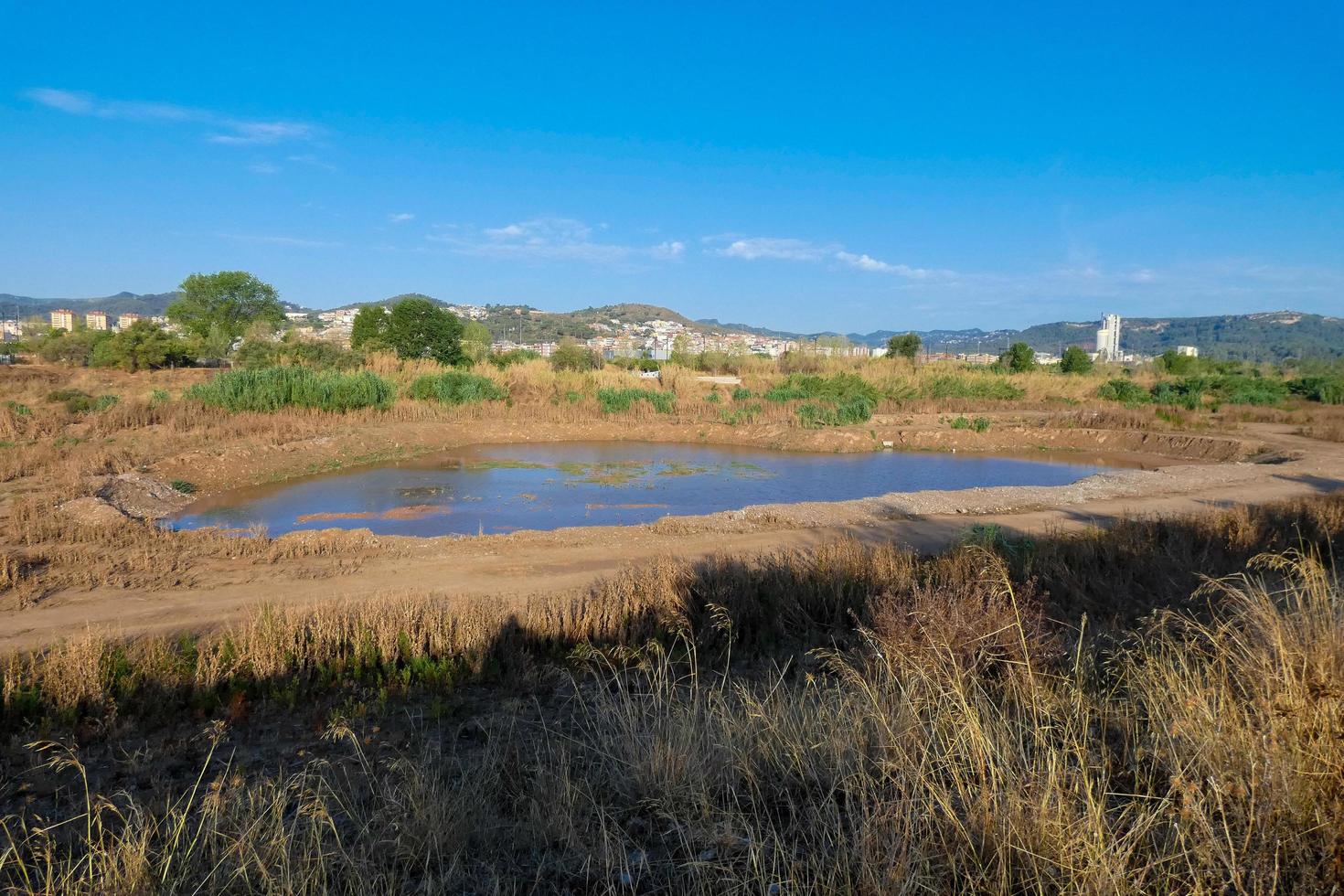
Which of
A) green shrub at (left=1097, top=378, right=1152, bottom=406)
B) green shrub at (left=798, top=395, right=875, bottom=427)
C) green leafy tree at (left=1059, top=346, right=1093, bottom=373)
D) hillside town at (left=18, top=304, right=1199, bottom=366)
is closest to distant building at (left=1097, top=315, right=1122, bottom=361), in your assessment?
hillside town at (left=18, top=304, right=1199, bottom=366)

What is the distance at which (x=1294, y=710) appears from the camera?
3.04 meters

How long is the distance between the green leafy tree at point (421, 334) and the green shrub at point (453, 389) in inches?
460

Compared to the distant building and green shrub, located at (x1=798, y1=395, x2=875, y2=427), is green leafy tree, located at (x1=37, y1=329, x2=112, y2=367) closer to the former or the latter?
green shrub, located at (x1=798, y1=395, x2=875, y2=427)

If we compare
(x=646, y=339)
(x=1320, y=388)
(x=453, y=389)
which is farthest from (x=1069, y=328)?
(x=453, y=389)

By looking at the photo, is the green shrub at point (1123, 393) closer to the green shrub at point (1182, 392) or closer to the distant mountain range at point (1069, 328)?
the green shrub at point (1182, 392)

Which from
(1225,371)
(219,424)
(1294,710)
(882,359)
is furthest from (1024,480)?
(1225,371)

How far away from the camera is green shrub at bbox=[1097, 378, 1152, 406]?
35625 millimetres

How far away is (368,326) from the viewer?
4753 centimetres

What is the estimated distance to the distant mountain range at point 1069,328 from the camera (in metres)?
96.6

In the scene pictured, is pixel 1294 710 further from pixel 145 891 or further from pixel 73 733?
pixel 73 733

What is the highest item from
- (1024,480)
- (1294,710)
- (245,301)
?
(245,301)

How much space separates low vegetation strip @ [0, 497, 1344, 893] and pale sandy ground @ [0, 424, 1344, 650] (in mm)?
1431

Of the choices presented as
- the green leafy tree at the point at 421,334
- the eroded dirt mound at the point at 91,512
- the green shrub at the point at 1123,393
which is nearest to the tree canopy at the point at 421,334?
the green leafy tree at the point at 421,334

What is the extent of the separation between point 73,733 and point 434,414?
22.6 metres
